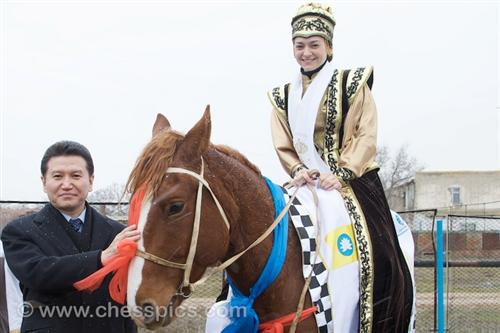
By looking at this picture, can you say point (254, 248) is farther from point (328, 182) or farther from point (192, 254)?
point (328, 182)

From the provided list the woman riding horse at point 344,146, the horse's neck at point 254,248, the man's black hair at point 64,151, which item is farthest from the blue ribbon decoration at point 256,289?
the man's black hair at point 64,151

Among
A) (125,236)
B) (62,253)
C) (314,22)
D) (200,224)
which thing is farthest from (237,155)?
(314,22)

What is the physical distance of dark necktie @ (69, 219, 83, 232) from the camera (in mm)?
3436

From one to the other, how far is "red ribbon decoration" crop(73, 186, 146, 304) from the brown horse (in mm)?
41

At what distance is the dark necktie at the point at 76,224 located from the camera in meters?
3.44

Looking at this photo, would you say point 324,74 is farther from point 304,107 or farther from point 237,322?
point 237,322

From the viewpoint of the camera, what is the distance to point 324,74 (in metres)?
4.21

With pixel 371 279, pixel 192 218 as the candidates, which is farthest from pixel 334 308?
pixel 192 218

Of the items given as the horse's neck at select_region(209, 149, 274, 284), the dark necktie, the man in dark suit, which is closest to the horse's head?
the horse's neck at select_region(209, 149, 274, 284)

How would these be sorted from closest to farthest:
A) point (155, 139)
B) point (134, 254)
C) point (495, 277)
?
point (134, 254) → point (155, 139) → point (495, 277)

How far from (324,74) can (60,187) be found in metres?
2.03

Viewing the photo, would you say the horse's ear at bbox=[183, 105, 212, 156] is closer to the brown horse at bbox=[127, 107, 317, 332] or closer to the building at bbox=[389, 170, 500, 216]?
the brown horse at bbox=[127, 107, 317, 332]

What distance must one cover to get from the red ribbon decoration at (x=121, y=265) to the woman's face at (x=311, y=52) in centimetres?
187

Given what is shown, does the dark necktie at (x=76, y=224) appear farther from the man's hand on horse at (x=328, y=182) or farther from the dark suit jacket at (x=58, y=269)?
the man's hand on horse at (x=328, y=182)
